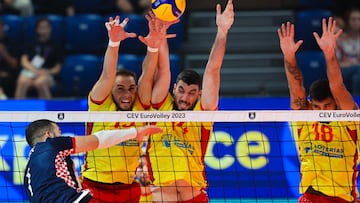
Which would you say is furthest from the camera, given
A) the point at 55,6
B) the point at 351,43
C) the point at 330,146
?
the point at 55,6

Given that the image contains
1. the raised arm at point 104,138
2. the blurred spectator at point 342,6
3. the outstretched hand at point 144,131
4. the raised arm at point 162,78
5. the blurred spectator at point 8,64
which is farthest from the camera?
the blurred spectator at point 342,6

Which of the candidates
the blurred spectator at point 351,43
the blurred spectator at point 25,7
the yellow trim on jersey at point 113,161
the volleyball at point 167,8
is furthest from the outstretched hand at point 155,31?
the blurred spectator at point 25,7

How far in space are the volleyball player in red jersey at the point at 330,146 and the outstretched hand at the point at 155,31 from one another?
1485 millimetres

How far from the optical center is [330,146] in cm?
871

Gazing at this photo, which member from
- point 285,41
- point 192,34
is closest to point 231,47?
point 192,34

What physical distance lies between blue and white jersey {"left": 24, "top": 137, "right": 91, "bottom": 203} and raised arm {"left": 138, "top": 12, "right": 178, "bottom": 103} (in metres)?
1.60

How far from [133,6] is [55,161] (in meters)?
9.38

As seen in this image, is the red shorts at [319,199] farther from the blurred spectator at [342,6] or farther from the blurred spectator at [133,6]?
the blurred spectator at [342,6]

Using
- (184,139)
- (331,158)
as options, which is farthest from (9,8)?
(331,158)

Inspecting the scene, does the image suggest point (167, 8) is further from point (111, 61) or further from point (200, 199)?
point (200, 199)

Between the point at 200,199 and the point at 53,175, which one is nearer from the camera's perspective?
the point at 53,175

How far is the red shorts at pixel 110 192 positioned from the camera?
28.7 ft

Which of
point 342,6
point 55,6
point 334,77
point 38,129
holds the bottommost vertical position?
point 38,129

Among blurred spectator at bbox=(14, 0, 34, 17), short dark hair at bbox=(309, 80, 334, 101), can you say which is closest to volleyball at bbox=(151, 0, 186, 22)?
short dark hair at bbox=(309, 80, 334, 101)
